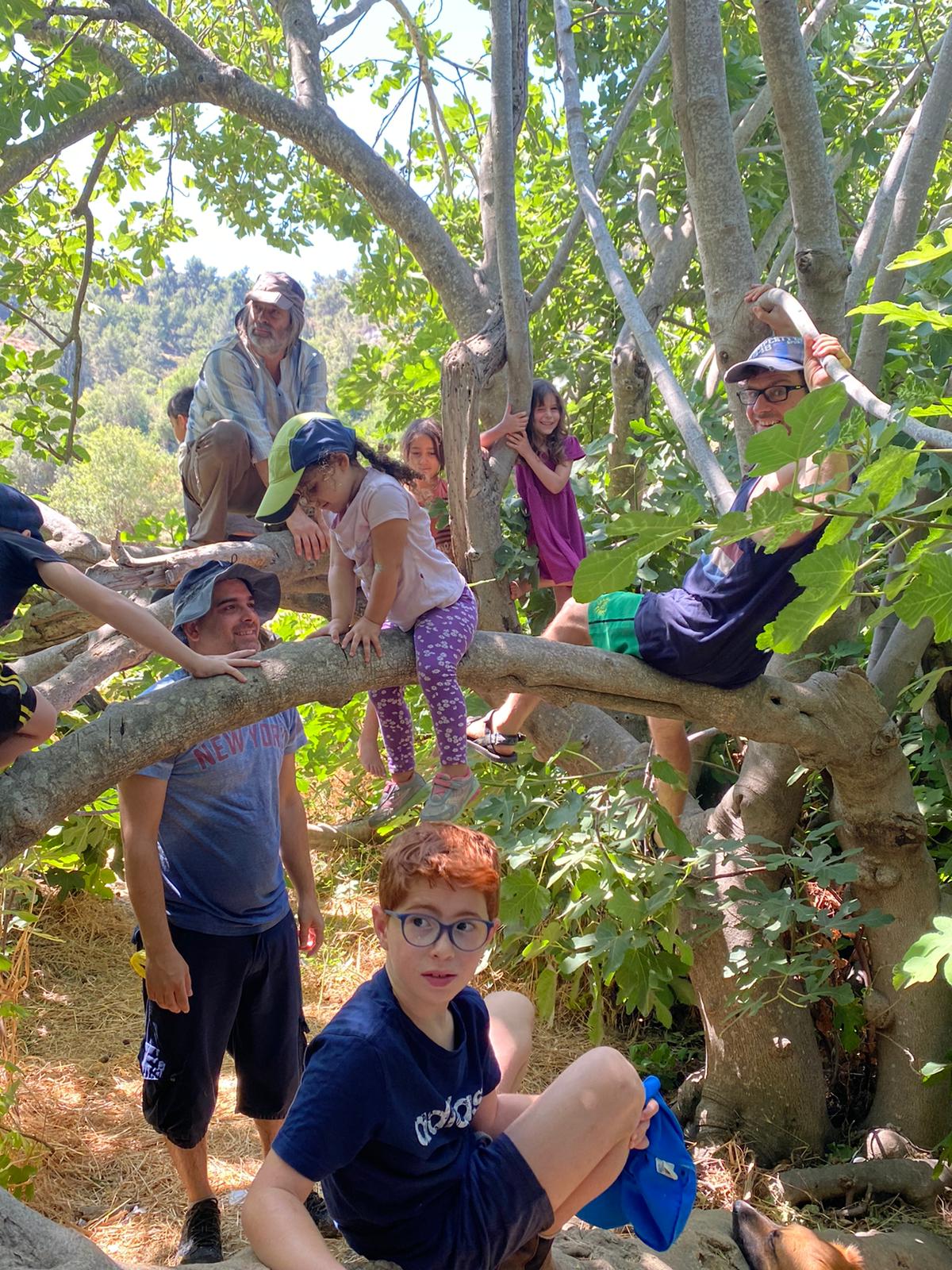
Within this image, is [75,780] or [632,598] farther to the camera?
[632,598]

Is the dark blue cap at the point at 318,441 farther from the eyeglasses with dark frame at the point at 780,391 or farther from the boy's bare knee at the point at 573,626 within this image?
the eyeglasses with dark frame at the point at 780,391

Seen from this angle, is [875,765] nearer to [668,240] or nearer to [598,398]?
[668,240]

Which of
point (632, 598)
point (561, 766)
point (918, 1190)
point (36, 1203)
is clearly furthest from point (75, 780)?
point (918, 1190)

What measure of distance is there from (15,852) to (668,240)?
379 cm

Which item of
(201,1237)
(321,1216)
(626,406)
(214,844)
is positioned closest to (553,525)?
(626,406)

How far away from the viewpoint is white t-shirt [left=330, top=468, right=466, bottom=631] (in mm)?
2613

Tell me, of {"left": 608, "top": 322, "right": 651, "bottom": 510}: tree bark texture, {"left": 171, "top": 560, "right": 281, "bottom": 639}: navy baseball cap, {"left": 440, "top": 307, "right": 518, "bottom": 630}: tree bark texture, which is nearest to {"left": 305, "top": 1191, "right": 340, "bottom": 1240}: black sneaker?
{"left": 171, "top": 560, "right": 281, "bottom": 639}: navy baseball cap

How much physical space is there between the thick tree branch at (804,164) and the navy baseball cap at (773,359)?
341mm

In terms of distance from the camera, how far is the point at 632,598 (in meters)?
2.99

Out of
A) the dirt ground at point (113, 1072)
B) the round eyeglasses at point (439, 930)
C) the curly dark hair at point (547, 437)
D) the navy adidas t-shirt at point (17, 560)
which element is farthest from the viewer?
the curly dark hair at point (547, 437)

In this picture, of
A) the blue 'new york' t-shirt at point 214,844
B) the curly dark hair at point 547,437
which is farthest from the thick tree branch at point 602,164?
the blue 'new york' t-shirt at point 214,844

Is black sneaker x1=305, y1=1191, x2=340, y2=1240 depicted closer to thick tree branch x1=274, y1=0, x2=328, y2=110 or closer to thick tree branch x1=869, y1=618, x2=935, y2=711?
thick tree branch x1=869, y1=618, x2=935, y2=711

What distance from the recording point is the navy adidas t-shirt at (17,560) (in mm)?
2150

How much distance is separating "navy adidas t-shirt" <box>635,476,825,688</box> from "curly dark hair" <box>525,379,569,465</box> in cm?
124
